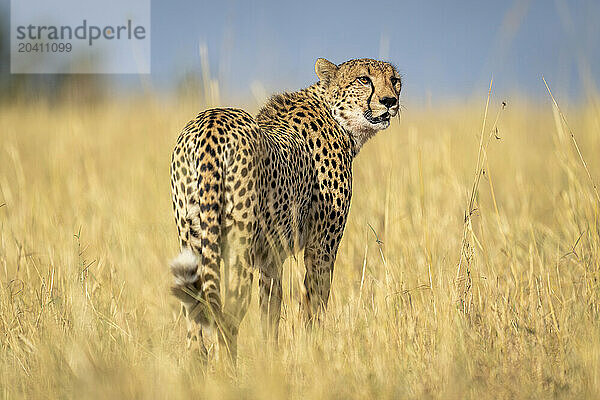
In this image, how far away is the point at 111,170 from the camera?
7.39 m

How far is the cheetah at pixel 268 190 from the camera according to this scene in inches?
107

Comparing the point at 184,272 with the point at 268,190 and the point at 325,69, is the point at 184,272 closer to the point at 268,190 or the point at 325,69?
the point at 268,190

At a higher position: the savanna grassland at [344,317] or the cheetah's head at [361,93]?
the cheetah's head at [361,93]

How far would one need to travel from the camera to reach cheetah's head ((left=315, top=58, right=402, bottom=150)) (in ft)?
12.2

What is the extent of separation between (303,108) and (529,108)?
7.57 metres

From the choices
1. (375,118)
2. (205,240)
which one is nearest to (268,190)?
(205,240)

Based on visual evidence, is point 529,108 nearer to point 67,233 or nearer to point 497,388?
point 67,233

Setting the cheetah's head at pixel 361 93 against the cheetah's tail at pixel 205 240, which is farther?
the cheetah's head at pixel 361 93

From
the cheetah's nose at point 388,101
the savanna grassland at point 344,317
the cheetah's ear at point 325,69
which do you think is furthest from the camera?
Result: the cheetah's ear at point 325,69

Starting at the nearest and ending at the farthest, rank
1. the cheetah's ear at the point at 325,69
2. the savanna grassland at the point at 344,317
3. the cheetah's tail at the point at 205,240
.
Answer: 1. the savanna grassland at the point at 344,317
2. the cheetah's tail at the point at 205,240
3. the cheetah's ear at the point at 325,69

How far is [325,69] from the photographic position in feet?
12.7

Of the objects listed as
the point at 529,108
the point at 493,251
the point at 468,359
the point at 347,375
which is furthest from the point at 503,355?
the point at 529,108

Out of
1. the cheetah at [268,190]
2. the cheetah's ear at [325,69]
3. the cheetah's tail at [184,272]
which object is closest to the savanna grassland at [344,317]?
the cheetah at [268,190]

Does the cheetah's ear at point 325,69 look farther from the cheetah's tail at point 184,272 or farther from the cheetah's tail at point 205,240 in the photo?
the cheetah's tail at point 184,272
